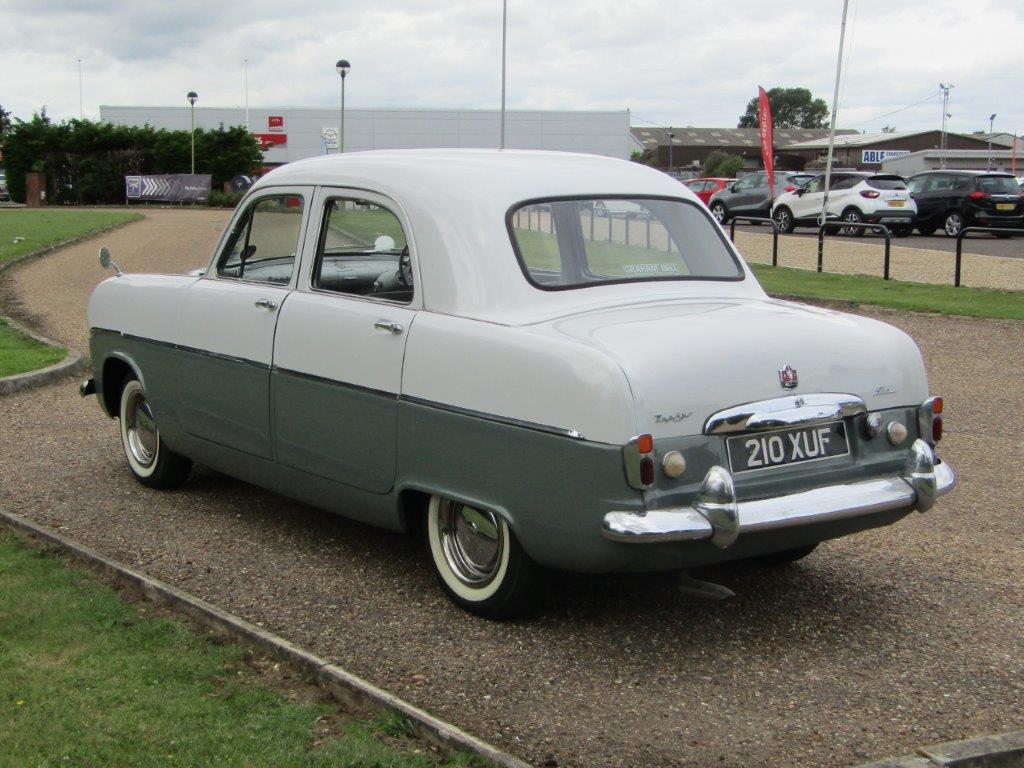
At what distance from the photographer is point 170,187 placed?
188 ft

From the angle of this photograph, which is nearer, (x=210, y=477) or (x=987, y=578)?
(x=987, y=578)

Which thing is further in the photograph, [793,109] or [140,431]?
[793,109]

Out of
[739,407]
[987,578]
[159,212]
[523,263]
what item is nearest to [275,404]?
[523,263]

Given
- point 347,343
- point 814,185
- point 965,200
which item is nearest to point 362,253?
point 347,343

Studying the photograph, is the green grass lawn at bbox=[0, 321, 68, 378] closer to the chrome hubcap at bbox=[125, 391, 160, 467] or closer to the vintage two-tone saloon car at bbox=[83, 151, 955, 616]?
the chrome hubcap at bbox=[125, 391, 160, 467]

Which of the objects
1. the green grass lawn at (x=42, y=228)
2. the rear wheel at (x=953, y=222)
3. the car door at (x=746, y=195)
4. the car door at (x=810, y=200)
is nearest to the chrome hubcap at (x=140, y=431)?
the green grass lawn at (x=42, y=228)

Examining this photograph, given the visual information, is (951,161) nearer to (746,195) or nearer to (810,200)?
(746,195)

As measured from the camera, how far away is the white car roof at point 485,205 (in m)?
4.86

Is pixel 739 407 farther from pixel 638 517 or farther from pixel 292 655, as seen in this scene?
pixel 292 655

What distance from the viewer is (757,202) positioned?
117ft

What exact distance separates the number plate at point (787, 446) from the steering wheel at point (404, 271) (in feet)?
5.14

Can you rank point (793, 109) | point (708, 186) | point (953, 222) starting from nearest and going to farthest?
point (953, 222)
point (708, 186)
point (793, 109)

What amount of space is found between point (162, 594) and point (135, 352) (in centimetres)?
212

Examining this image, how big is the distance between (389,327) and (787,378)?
5.11 feet
